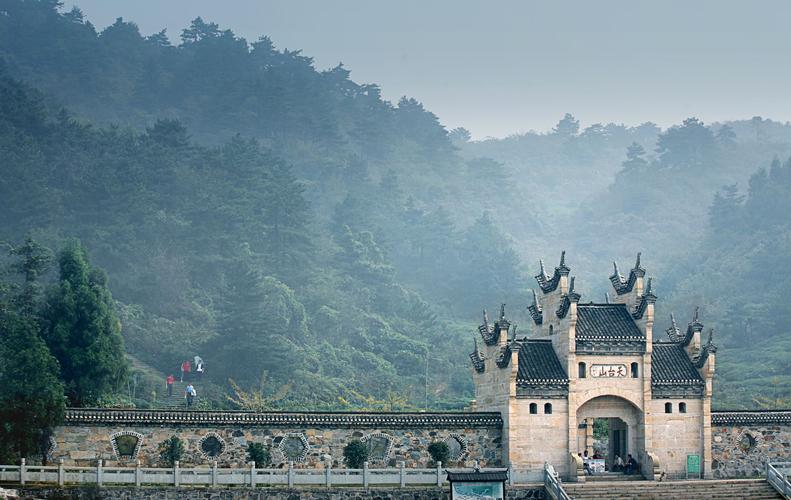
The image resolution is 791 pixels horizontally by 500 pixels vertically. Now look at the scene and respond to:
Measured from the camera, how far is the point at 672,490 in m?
43.4

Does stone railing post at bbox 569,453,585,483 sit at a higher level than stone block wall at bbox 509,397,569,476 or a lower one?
lower

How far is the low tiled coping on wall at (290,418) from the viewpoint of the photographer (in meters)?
42.7

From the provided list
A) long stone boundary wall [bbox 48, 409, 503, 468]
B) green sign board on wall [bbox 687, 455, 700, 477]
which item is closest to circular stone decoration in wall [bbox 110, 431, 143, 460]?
long stone boundary wall [bbox 48, 409, 503, 468]

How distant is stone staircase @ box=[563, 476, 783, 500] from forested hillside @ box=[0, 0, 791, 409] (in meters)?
24.7

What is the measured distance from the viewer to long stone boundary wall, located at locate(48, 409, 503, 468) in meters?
42.6

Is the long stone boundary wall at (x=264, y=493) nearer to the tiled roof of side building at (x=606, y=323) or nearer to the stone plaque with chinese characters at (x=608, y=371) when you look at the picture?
the stone plaque with chinese characters at (x=608, y=371)

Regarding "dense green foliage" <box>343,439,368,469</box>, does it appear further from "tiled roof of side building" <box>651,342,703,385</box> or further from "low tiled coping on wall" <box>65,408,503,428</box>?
"tiled roof of side building" <box>651,342,703,385</box>

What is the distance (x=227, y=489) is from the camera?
41.2m

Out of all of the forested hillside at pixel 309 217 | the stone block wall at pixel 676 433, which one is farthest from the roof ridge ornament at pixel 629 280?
the forested hillside at pixel 309 217

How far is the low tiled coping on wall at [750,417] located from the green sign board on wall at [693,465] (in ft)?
5.09

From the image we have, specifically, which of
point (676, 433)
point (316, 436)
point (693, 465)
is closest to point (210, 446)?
point (316, 436)

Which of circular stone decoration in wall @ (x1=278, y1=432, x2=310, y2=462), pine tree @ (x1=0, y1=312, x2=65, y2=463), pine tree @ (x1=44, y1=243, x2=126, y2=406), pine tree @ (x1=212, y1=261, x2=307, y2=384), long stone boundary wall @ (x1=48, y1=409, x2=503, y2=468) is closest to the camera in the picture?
pine tree @ (x1=0, y1=312, x2=65, y2=463)

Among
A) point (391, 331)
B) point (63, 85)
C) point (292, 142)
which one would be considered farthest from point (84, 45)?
point (391, 331)

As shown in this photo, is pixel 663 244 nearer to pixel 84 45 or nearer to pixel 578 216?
pixel 578 216
